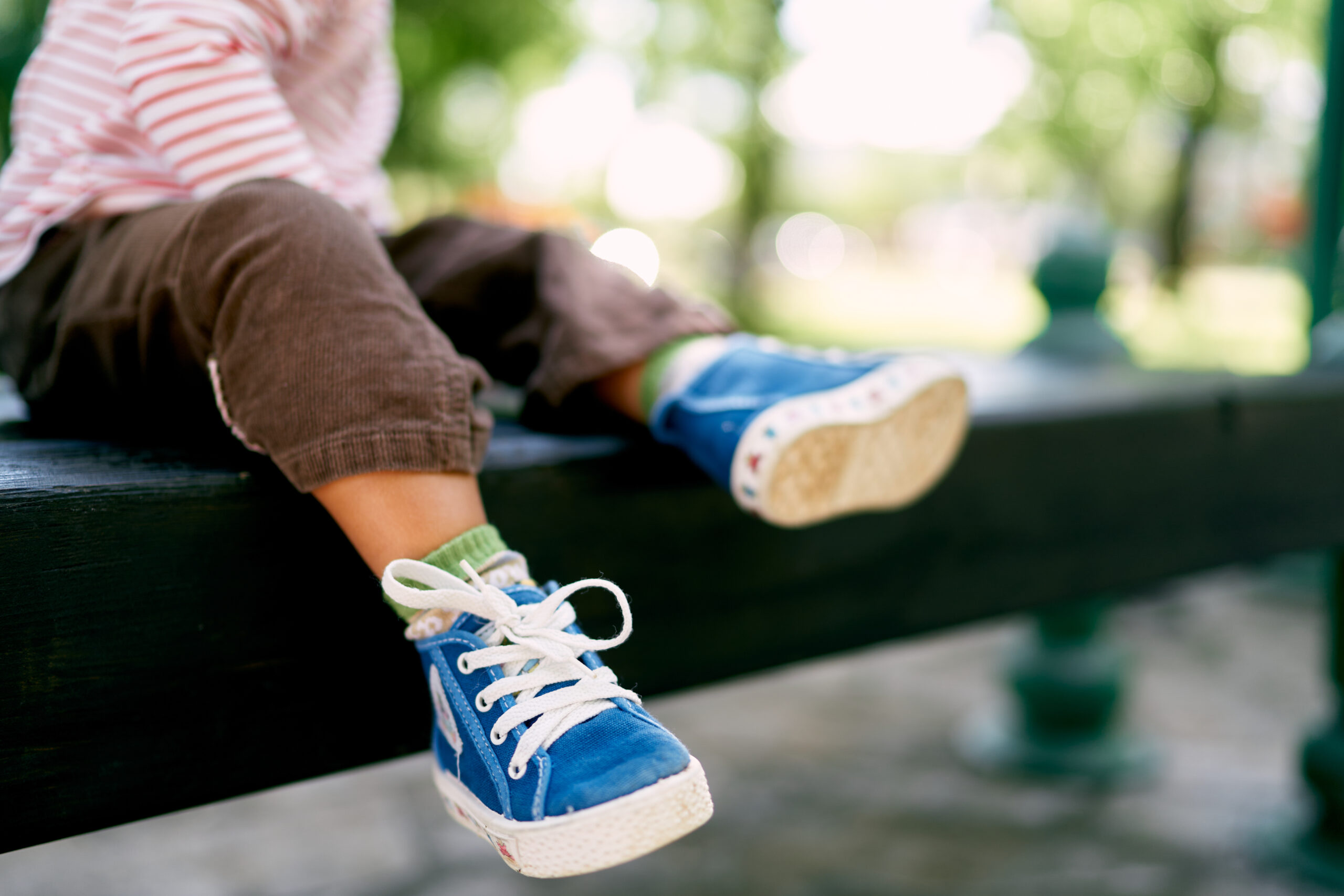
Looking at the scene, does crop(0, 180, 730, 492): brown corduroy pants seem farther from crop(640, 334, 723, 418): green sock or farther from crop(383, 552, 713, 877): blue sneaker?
crop(383, 552, 713, 877): blue sneaker

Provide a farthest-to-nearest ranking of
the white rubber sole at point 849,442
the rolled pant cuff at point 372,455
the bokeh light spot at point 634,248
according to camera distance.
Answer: the bokeh light spot at point 634,248 < the white rubber sole at point 849,442 < the rolled pant cuff at point 372,455

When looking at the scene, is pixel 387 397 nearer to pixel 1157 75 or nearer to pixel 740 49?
pixel 740 49

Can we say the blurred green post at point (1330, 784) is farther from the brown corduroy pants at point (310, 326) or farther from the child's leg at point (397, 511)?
the child's leg at point (397, 511)

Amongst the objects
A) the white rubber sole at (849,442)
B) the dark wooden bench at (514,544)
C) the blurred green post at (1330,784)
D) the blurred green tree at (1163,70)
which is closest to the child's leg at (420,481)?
the dark wooden bench at (514,544)

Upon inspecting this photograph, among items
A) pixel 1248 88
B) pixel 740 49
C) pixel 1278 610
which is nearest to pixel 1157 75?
pixel 1248 88

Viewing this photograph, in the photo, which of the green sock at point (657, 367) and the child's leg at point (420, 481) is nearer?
the child's leg at point (420, 481)

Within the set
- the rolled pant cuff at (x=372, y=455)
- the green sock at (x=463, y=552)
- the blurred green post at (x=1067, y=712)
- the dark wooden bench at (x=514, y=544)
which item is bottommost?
the blurred green post at (x=1067, y=712)

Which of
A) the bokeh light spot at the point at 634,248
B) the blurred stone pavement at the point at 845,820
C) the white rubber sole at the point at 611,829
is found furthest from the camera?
the bokeh light spot at the point at 634,248

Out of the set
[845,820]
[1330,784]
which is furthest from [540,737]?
[1330,784]

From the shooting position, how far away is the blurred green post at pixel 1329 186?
234 cm

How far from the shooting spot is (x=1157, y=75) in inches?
365

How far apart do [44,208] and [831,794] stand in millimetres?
1801

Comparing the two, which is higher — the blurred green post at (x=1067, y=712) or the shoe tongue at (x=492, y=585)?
the shoe tongue at (x=492, y=585)

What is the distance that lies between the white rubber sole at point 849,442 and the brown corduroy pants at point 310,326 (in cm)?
22
